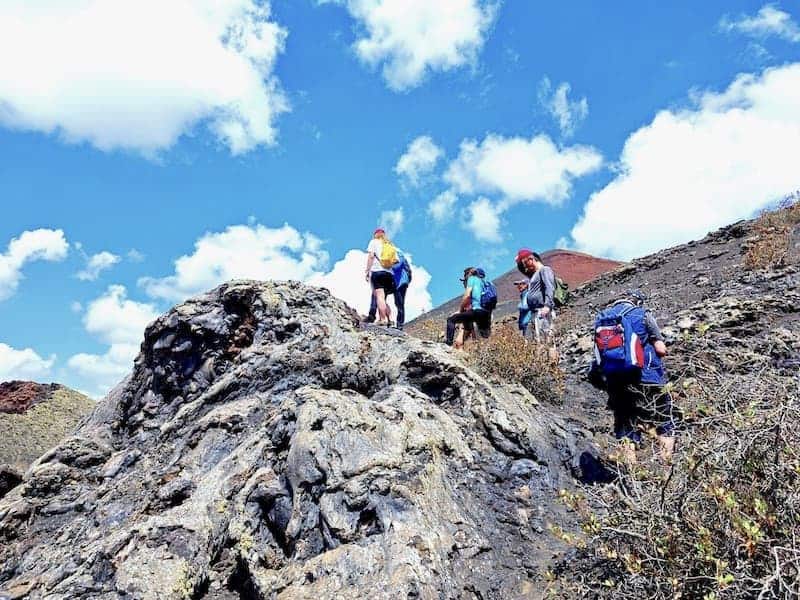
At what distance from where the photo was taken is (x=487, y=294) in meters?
7.68

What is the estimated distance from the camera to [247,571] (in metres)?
3.47

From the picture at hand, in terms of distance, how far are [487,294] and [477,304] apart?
20cm

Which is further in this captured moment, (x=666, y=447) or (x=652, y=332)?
(x=652, y=332)

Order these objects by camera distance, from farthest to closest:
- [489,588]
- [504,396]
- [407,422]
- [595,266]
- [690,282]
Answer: [595,266] → [690,282] → [504,396] → [407,422] → [489,588]

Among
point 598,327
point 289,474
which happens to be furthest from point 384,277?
point 289,474

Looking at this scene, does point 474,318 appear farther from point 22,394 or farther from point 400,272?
point 22,394

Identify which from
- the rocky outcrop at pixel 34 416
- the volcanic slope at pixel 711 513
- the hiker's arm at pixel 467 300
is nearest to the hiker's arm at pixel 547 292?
the hiker's arm at pixel 467 300

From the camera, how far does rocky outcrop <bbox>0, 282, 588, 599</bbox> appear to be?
3.38 m

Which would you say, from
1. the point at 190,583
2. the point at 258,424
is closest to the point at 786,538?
the point at 190,583

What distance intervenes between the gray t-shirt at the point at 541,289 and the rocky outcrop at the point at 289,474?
1.78 meters

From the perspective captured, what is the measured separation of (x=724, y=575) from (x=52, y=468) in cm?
528

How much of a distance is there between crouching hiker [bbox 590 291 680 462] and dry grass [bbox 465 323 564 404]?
3.73ft

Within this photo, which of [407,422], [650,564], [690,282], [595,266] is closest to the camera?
[650,564]

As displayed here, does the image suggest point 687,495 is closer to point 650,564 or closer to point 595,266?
point 650,564
